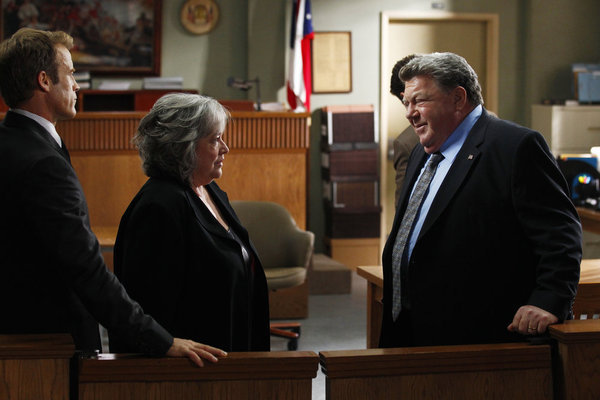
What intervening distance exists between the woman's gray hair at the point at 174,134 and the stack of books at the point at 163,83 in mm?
5632

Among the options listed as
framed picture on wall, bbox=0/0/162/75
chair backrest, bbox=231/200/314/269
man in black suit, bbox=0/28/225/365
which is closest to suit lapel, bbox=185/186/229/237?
man in black suit, bbox=0/28/225/365

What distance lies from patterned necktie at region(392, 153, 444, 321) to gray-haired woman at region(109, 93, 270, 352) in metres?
0.42

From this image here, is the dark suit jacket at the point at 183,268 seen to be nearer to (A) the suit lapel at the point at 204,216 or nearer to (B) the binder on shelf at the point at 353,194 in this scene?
(A) the suit lapel at the point at 204,216

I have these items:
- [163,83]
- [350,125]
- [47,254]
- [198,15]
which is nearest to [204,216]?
[47,254]

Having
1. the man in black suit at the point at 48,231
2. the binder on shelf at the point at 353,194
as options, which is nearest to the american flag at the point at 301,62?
the binder on shelf at the point at 353,194

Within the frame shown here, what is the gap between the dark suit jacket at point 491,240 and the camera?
84.1 inches

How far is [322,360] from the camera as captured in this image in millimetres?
1752

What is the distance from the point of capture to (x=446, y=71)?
238 cm

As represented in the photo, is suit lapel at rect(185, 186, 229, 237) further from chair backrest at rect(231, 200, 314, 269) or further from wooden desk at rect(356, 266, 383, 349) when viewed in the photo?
chair backrest at rect(231, 200, 314, 269)

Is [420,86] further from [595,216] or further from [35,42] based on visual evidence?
[595,216]

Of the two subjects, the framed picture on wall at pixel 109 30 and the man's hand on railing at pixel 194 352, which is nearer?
the man's hand on railing at pixel 194 352

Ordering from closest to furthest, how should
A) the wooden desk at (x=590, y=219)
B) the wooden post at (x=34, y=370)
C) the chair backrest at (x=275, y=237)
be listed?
1. the wooden post at (x=34, y=370)
2. the chair backrest at (x=275, y=237)
3. the wooden desk at (x=590, y=219)

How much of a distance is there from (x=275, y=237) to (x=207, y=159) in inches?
117

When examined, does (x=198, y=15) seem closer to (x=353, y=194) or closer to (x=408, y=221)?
(x=353, y=194)
